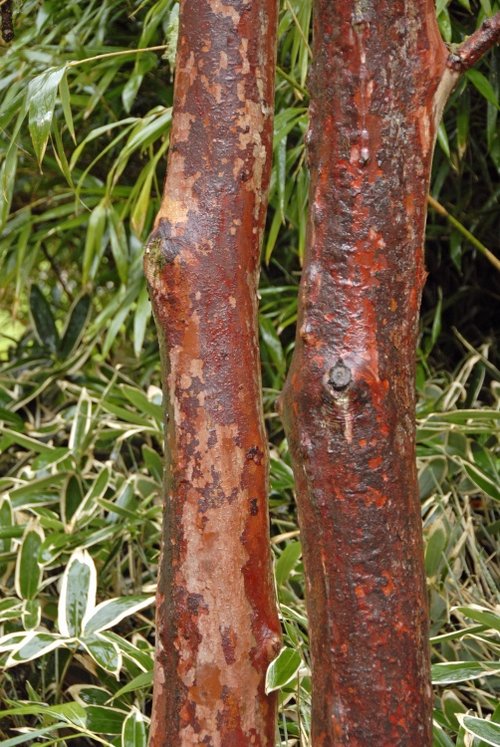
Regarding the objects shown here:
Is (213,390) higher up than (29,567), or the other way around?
(213,390)

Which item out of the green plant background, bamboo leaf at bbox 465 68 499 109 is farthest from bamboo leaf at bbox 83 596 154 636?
bamboo leaf at bbox 465 68 499 109

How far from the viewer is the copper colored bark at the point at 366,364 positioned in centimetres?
49

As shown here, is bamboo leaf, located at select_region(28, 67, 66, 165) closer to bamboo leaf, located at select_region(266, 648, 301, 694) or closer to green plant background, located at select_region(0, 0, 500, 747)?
green plant background, located at select_region(0, 0, 500, 747)

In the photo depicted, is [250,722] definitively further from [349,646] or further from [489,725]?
[489,725]

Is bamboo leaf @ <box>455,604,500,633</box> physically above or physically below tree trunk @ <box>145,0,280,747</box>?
below

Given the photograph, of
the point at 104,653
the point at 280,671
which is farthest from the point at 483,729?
the point at 104,653

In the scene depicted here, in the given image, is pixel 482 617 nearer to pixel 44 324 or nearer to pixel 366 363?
pixel 366 363

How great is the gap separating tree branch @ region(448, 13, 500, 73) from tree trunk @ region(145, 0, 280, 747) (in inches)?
4.6

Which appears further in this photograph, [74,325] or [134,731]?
[74,325]

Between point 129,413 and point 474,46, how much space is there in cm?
75

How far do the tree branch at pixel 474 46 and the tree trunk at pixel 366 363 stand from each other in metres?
0.02

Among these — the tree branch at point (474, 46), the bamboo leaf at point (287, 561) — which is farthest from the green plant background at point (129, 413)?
the tree branch at point (474, 46)

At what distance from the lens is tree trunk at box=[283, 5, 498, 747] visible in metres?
0.49

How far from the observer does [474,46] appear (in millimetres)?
532
